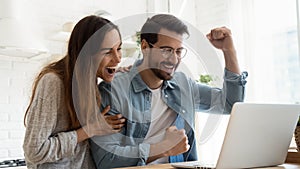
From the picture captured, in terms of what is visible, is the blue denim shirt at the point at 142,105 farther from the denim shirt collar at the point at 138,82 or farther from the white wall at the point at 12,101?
the white wall at the point at 12,101

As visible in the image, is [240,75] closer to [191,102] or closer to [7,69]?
[191,102]

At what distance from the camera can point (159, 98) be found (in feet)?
4.86

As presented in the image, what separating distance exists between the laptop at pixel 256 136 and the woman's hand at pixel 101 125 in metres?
0.23

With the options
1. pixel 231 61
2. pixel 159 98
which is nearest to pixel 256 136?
pixel 159 98

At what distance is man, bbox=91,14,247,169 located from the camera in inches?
50.6

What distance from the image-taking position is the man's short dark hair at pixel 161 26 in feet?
4.82

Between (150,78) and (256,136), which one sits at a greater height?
(150,78)


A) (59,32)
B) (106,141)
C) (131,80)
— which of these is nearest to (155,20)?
(131,80)

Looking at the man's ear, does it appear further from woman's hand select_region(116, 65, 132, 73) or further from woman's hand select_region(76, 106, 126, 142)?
woman's hand select_region(76, 106, 126, 142)

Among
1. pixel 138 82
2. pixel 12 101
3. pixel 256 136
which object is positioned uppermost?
pixel 138 82

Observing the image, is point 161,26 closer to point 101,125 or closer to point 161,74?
point 161,74

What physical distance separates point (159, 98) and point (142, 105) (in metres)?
0.08

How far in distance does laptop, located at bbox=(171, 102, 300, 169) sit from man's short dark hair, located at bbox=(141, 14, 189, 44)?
0.45 m

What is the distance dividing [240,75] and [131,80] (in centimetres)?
48
